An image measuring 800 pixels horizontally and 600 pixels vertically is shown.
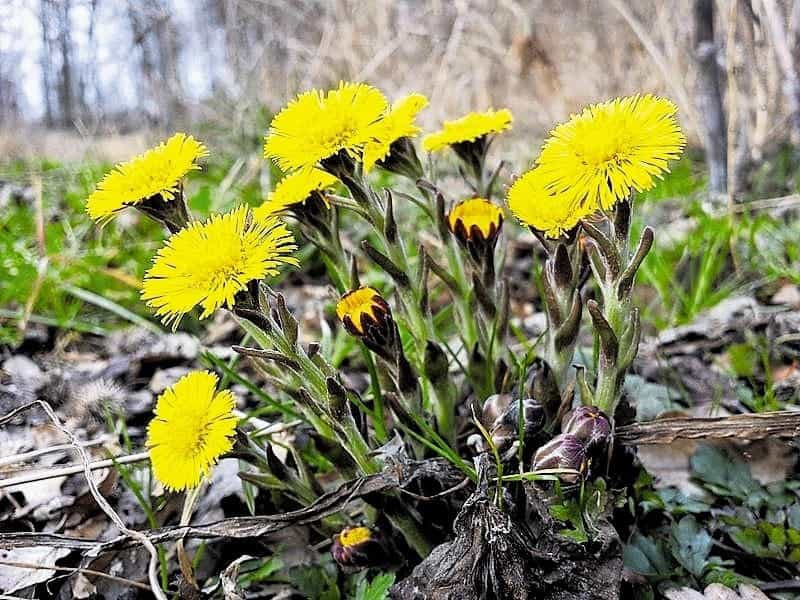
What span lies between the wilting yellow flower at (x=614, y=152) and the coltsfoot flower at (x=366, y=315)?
1.11ft

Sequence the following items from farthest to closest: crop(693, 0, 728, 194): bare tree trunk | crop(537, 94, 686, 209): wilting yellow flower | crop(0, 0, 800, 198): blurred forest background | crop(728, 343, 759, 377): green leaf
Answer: crop(0, 0, 800, 198): blurred forest background
crop(693, 0, 728, 194): bare tree trunk
crop(728, 343, 759, 377): green leaf
crop(537, 94, 686, 209): wilting yellow flower

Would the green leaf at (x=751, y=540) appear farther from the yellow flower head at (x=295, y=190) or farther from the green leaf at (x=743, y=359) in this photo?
the yellow flower head at (x=295, y=190)

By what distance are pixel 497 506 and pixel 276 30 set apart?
5.23 meters

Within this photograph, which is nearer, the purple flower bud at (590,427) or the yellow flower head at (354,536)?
the purple flower bud at (590,427)

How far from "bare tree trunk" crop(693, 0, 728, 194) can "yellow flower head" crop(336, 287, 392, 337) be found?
2.37 metres

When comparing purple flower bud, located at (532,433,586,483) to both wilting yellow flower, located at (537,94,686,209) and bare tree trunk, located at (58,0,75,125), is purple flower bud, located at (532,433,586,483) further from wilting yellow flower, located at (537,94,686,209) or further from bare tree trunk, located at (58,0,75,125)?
bare tree trunk, located at (58,0,75,125)

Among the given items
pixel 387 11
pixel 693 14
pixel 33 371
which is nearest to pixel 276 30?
pixel 387 11

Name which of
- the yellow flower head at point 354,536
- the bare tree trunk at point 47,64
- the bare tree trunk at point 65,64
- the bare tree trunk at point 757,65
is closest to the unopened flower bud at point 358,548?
the yellow flower head at point 354,536

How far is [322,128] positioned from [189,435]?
1.57 ft

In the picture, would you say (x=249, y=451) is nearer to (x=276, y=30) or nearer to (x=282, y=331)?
(x=282, y=331)

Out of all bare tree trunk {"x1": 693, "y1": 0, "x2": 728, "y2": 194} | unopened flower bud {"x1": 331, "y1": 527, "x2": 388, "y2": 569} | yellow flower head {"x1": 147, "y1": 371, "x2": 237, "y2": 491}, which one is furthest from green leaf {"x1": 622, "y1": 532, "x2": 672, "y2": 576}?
bare tree trunk {"x1": 693, "y1": 0, "x2": 728, "y2": 194}

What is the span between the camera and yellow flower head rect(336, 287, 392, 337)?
1.00 metres

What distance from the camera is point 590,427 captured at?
3.12ft

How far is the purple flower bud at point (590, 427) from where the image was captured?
0.95 meters
